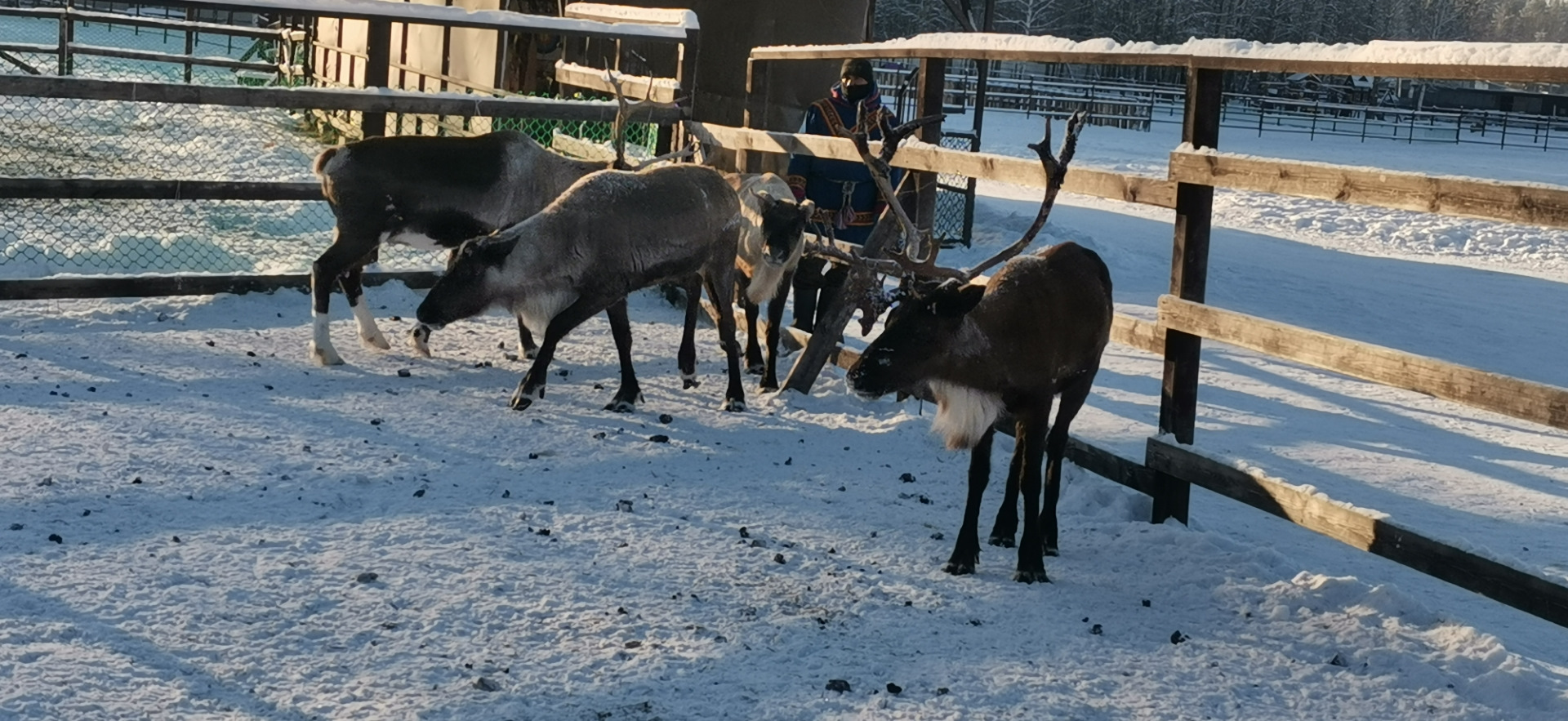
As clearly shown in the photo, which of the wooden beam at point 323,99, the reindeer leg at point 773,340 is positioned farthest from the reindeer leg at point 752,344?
the wooden beam at point 323,99

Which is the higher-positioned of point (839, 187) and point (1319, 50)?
point (1319, 50)

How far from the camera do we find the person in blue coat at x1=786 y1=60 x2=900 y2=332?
8.92 meters

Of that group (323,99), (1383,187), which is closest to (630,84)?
(323,99)

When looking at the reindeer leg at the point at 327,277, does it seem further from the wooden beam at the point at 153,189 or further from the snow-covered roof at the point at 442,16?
the snow-covered roof at the point at 442,16

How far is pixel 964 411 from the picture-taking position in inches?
211

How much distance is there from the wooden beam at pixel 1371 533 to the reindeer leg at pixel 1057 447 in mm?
504

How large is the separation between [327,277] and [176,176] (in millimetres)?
8703

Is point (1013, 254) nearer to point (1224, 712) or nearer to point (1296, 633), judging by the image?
point (1296, 633)

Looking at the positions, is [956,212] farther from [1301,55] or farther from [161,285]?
[1301,55]

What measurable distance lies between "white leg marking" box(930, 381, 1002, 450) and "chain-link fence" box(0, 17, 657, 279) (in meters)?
5.60

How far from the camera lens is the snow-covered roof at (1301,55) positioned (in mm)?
4438

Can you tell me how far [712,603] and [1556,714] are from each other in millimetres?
2462

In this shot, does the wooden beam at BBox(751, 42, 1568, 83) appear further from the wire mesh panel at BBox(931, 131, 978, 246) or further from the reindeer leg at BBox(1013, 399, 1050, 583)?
the wire mesh panel at BBox(931, 131, 978, 246)

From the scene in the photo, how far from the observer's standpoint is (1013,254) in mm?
6090
